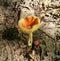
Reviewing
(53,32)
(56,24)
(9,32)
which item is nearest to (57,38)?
(53,32)

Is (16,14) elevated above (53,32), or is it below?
above

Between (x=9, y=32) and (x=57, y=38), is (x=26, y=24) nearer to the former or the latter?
(x=9, y=32)

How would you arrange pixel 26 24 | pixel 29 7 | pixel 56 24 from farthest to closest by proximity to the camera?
pixel 29 7 < pixel 56 24 < pixel 26 24

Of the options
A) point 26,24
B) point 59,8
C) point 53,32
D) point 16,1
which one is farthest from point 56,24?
point 16,1

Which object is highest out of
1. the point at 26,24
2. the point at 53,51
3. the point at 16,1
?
the point at 16,1

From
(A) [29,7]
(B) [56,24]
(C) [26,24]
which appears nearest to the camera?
(C) [26,24]

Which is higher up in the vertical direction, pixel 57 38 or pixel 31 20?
pixel 31 20

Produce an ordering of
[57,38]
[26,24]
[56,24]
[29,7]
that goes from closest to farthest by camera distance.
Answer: [26,24] < [57,38] < [56,24] < [29,7]

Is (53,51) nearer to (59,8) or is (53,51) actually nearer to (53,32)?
(53,32)

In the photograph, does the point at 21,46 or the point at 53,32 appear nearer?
the point at 21,46
